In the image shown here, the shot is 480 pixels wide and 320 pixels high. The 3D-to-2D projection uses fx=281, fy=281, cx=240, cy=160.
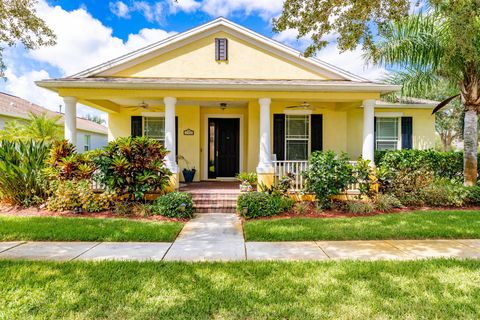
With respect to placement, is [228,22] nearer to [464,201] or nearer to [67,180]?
[67,180]

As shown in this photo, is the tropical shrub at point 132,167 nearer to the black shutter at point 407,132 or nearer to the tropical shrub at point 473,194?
the tropical shrub at point 473,194

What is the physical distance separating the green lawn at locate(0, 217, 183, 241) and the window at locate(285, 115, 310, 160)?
5.84 metres

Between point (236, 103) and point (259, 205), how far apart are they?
15.1 feet

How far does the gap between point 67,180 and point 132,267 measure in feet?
16.6

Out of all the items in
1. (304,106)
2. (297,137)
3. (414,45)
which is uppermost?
(414,45)

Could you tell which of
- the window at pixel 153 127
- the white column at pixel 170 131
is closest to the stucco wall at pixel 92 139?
the window at pixel 153 127

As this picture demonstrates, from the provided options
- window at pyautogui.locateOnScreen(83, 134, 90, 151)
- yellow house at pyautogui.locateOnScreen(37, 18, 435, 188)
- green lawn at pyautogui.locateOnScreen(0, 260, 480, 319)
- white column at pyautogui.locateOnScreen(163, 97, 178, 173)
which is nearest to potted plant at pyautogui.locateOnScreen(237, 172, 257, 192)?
yellow house at pyautogui.locateOnScreen(37, 18, 435, 188)

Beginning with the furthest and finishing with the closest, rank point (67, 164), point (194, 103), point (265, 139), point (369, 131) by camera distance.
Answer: point (194, 103)
point (369, 131)
point (265, 139)
point (67, 164)

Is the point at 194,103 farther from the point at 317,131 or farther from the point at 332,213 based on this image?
the point at 332,213

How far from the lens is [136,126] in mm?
11039

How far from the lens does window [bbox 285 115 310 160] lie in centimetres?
1095

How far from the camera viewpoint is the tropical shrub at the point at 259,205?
725cm

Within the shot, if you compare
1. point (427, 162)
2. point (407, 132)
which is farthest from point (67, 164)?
point (407, 132)

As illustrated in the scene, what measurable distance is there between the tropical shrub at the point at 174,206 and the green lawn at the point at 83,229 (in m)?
0.60
